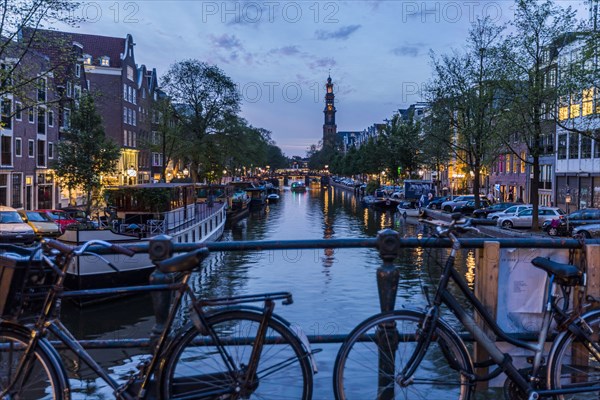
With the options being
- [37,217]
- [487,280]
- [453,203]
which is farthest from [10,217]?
[453,203]

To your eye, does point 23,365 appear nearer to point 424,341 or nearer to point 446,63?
point 424,341

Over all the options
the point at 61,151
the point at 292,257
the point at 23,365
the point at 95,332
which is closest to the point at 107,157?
the point at 61,151

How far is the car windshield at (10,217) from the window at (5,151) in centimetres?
1680

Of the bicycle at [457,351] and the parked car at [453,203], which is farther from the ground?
the bicycle at [457,351]

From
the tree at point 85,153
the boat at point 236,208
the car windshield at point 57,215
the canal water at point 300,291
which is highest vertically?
the tree at point 85,153

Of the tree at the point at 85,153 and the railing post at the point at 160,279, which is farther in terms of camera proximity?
the tree at the point at 85,153

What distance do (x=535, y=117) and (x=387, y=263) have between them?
3254 cm

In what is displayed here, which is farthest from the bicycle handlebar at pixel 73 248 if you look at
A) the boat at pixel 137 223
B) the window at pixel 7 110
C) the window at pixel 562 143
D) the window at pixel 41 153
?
the window at pixel 562 143

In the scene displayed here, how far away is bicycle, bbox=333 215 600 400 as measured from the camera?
3.93 m

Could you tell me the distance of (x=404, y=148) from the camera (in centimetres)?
7394

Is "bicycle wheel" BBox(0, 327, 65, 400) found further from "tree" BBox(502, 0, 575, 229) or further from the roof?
the roof

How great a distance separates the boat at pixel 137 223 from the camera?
22.2 meters

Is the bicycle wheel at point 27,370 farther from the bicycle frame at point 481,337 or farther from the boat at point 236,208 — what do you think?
the boat at point 236,208

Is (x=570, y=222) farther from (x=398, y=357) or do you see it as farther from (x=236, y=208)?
(x=236, y=208)
